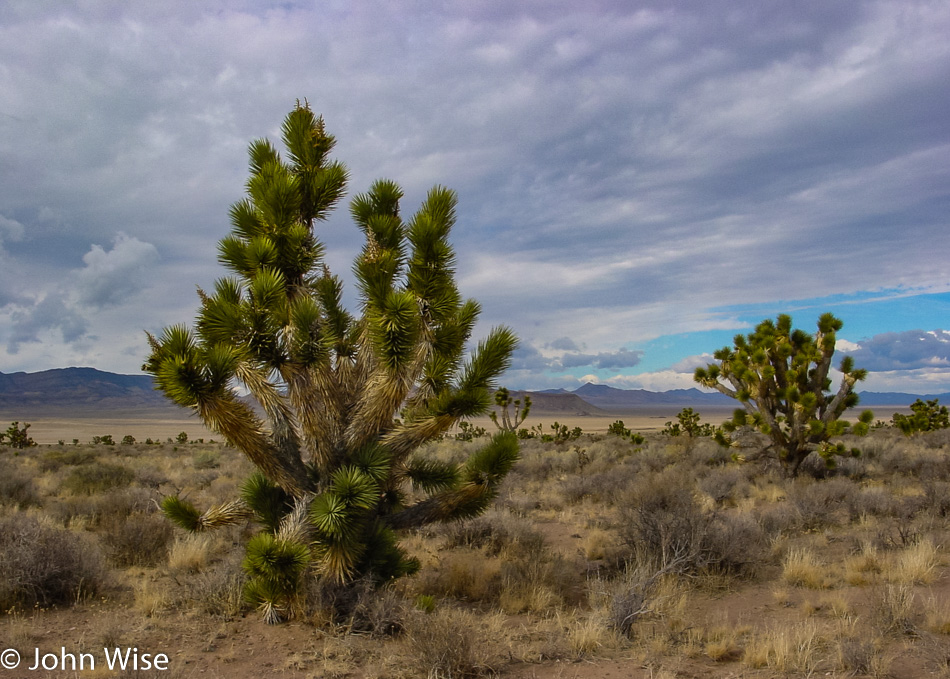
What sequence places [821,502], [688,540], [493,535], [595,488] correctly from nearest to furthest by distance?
[688,540] → [493,535] → [821,502] → [595,488]

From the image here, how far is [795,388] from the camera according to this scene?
50.0 ft

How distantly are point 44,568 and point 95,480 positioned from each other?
31.3 feet

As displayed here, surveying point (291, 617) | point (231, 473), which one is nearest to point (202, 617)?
point (291, 617)

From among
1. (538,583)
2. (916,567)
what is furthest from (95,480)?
(916,567)

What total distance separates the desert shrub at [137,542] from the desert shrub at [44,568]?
122 cm

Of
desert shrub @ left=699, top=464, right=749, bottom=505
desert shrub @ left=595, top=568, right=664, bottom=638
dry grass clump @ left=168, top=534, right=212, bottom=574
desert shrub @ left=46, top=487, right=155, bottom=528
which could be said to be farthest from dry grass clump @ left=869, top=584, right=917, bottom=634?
desert shrub @ left=46, top=487, right=155, bottom=528

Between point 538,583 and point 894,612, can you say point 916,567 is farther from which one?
point 538,583

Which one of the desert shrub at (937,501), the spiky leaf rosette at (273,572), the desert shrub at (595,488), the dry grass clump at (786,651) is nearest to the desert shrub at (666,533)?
the dry grass clump at (786,651)

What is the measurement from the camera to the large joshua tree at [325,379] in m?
6.17

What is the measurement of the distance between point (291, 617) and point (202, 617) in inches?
38.1

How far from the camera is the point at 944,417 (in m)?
32.5

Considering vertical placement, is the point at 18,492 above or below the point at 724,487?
above

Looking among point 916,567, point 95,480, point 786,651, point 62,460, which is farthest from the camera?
point 62,460

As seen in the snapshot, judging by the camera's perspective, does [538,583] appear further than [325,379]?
Yes
